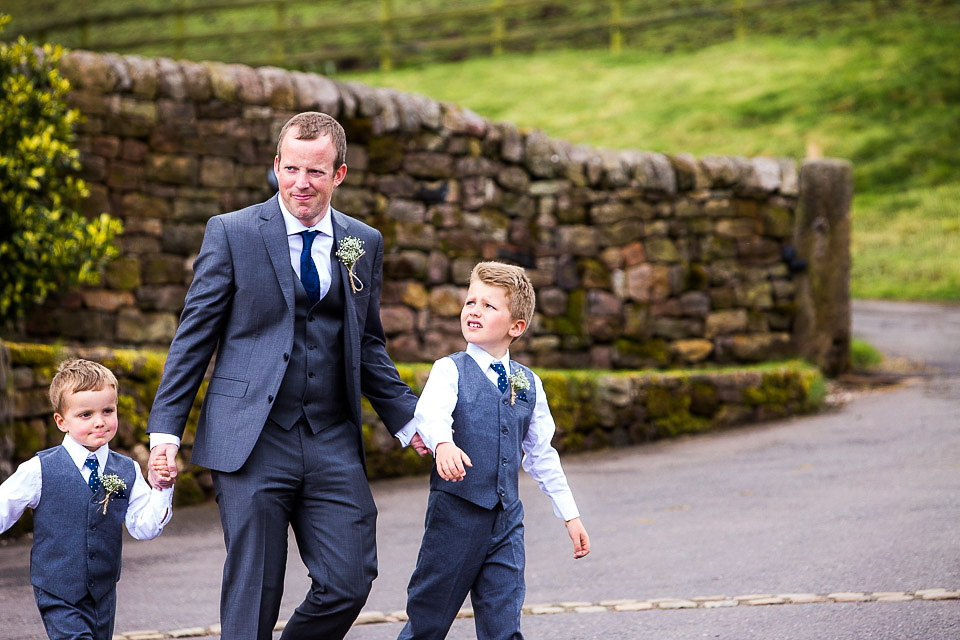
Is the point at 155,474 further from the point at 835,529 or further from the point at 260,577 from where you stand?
the point at 835,529

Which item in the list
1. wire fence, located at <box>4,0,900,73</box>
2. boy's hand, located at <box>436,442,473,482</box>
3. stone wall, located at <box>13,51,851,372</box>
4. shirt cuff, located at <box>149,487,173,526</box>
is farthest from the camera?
wire fence, located at <box>4,0,900,73</box>

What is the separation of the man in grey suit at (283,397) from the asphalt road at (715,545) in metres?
1.23

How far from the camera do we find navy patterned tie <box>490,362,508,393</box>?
3.70 metres

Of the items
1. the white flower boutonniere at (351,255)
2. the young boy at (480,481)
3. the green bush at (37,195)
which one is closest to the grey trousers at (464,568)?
the young boy at (480,481)

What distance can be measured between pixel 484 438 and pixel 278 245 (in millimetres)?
900

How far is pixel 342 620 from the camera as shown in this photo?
350 cm

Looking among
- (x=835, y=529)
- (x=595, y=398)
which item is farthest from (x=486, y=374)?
(x=595, y=398)

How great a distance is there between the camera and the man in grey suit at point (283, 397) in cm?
347

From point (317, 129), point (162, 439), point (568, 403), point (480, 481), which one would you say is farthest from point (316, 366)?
point (568, 403)

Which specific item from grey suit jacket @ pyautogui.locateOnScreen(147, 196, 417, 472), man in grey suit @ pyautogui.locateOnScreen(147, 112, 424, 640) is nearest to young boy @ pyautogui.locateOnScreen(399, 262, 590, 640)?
man in grey suit @ pyautogui.locateOnScreen(147, 112, 424, 640)

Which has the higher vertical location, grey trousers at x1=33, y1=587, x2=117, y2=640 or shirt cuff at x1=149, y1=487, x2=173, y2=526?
shirt cuff at x1=149, y1=487, x2=173, y2=526

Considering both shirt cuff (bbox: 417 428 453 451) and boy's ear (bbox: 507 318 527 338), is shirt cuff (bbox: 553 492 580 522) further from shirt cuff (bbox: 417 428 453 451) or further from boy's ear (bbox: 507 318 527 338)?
boy's ear (bbox: 507 318 527 338)

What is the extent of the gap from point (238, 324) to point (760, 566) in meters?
3.04

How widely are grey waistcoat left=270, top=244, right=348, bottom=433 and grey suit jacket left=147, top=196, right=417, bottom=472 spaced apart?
0.03 metres
